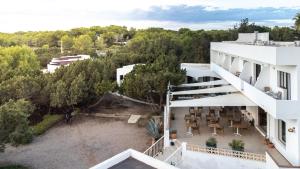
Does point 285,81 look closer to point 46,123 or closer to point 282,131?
point 282,131

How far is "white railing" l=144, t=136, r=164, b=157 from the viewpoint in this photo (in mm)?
21075

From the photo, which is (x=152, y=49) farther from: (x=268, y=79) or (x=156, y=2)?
(x=268, y=79)

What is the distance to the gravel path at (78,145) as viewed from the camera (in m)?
24.1

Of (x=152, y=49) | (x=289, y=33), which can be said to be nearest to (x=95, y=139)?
(x=152, y=49)

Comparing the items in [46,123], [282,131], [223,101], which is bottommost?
[46,123]

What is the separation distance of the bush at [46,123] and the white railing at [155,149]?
12.6 metres

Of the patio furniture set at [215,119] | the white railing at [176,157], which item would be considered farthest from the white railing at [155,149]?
the patio furniture set at [215,119]

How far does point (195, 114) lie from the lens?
26781mm

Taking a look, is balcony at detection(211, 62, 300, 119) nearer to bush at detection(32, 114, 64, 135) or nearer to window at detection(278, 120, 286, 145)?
window at detection(278, 120, 286, 145)

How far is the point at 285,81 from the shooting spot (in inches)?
687

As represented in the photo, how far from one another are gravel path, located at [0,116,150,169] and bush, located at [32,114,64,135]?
1.86 ft

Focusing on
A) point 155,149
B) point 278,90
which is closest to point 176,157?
point 155,149

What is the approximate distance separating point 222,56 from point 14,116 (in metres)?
20.6

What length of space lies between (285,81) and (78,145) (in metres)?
16.5
